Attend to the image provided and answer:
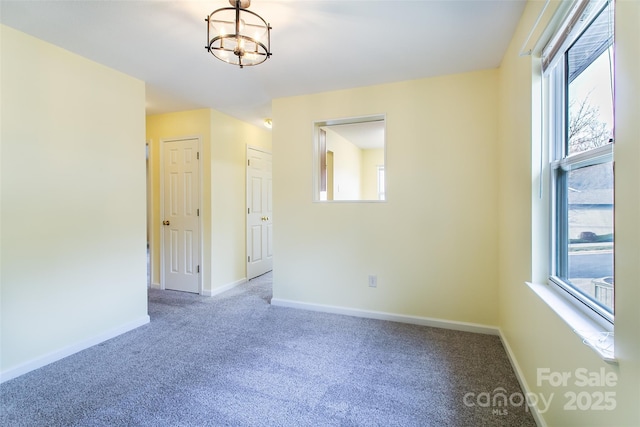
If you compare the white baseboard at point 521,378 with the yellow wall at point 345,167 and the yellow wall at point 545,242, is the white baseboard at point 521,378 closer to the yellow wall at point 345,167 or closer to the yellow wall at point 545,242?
the yellow wall at point 545,242

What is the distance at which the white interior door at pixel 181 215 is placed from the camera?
13.1 feet

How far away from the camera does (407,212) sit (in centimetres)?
299

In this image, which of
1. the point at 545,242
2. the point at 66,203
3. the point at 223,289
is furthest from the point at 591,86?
the point at 223,289

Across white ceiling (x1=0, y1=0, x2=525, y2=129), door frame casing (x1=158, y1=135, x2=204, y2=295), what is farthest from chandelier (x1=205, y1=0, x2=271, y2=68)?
door frame casing (x1=158, y1=135, x2=204, y2=295)

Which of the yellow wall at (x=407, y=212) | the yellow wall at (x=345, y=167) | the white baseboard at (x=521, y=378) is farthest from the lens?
the yellow wall at (x=345, y=167)

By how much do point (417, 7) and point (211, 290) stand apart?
364 centimetres

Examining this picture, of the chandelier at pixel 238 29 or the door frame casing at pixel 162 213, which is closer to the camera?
the chandelier at pixel 238 29

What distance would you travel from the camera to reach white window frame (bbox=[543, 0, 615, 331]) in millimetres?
1220

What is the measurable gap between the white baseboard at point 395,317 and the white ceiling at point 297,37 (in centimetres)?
233

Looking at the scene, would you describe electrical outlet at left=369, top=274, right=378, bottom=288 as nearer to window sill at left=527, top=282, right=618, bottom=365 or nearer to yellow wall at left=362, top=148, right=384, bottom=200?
yellow wall at left=362, top=148, right=384, bottom=200

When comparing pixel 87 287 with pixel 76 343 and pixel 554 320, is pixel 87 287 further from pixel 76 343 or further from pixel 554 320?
pixel 554 320

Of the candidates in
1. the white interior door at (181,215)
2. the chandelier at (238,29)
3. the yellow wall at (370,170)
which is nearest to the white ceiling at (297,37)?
the chandelier at (238,29)

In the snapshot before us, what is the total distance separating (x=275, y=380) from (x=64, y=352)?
1.72 meters

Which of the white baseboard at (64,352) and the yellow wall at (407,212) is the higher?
the yellow wall at (407,212)
